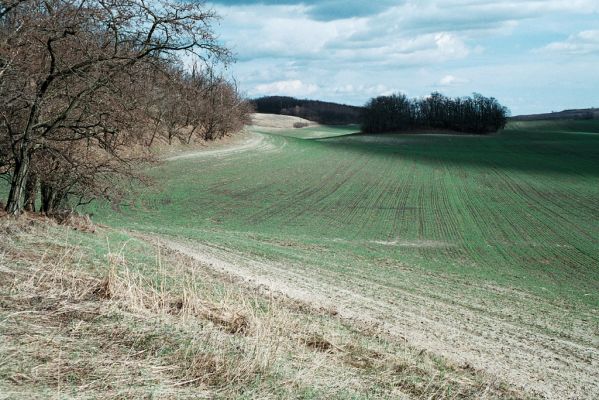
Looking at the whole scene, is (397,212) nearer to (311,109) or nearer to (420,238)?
(420,238)

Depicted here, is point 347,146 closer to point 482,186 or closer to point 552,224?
point 482,186

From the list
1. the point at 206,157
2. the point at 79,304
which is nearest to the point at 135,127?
the point at 79,304

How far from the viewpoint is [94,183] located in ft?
59.4

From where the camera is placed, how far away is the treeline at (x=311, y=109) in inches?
6580

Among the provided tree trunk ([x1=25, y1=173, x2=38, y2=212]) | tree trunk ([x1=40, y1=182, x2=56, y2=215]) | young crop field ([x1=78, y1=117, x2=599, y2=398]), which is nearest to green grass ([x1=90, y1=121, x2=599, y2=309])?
young crop field ([x1=78, y1=117, x2=599, y2=398])

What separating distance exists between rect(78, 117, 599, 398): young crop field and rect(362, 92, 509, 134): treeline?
36816mm

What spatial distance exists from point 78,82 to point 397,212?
22.2m

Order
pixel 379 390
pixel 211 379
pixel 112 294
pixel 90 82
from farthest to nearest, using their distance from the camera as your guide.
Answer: pixel 90 82 < pixel 112 294 < pixel 379 390 < pixel 211 379

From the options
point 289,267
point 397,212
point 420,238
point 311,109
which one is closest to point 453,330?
point 289,267

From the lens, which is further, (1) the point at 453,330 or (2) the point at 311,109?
(2) the point at 311,109

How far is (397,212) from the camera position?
34.8 meters

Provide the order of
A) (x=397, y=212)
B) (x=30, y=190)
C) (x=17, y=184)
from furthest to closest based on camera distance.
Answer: (x=397, y=212) < (x=30, y=190) < (x=17, y=184)

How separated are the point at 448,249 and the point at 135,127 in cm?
1435

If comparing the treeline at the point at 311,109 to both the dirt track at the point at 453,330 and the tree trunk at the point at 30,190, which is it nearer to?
the tree trunk at the point at 30,190
